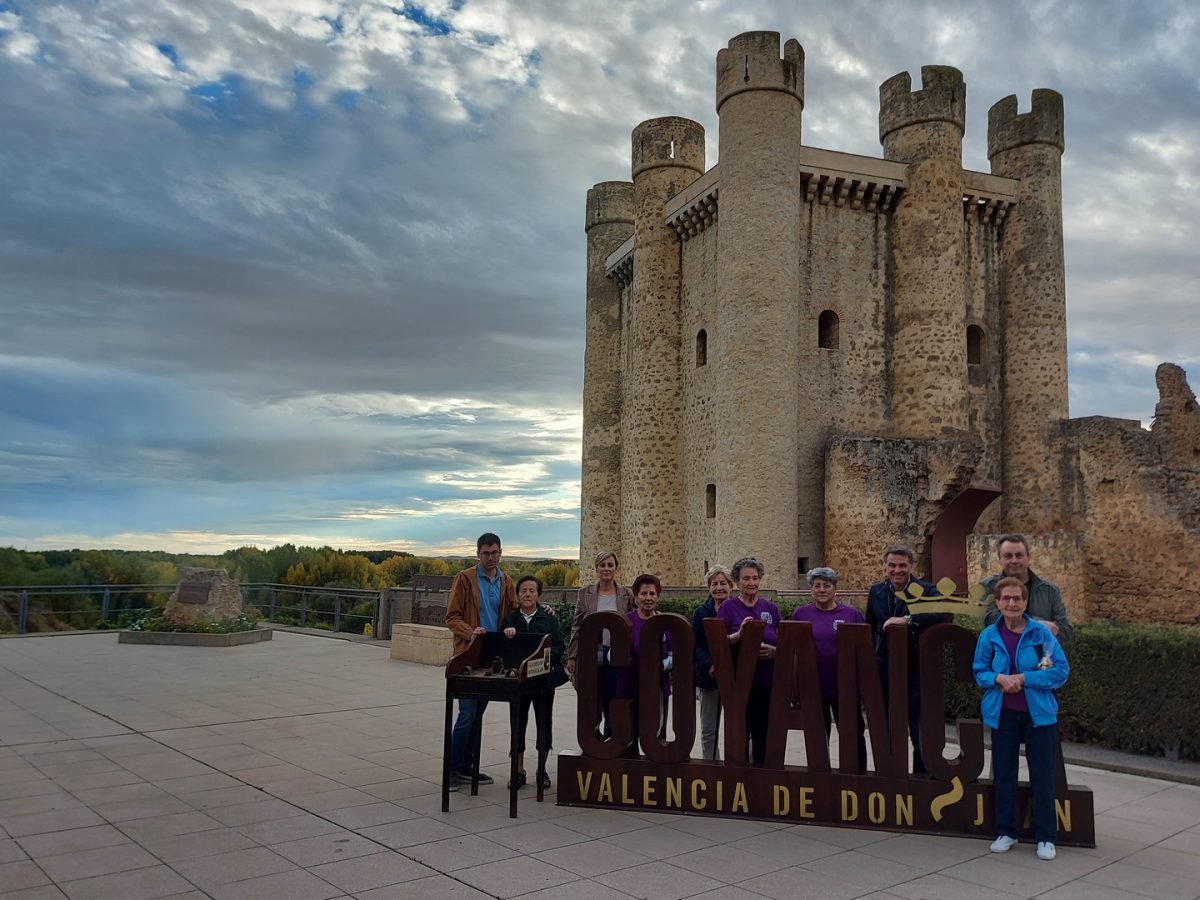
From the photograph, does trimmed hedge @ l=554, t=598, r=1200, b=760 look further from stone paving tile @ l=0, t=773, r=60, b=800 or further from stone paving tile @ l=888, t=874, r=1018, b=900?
stone paving tile @ l=0, t=773, r=60, b=800

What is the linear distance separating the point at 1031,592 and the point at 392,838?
4258mm

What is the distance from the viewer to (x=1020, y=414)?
2484 cm

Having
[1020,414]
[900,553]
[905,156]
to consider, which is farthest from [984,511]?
[900,553]

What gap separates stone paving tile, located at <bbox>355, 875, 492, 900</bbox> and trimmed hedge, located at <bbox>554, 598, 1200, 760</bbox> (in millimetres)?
5521

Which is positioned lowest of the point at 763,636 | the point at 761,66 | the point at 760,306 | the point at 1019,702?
the point at 1019,702

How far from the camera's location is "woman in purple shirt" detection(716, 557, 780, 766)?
6.41 metres

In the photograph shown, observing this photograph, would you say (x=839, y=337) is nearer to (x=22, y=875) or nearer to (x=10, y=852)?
(x=10, y=852)

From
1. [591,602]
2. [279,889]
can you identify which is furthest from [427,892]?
[591,602]

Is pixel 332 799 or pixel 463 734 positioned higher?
pixel 463 734

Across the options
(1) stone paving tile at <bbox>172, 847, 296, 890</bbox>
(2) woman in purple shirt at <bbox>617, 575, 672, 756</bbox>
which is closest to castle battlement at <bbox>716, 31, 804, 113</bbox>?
(2) woman in purple shirt at <bbox>617, 575, 672, 756</bbox>

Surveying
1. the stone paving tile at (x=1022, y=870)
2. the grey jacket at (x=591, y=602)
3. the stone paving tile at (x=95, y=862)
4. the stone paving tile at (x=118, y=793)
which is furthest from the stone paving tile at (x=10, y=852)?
the stone paving tile at (x=1022, y=870)

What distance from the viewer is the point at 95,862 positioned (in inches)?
199

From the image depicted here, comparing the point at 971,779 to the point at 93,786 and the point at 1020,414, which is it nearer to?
the point at 93,786

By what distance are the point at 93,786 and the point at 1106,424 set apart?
2026 centimetres
